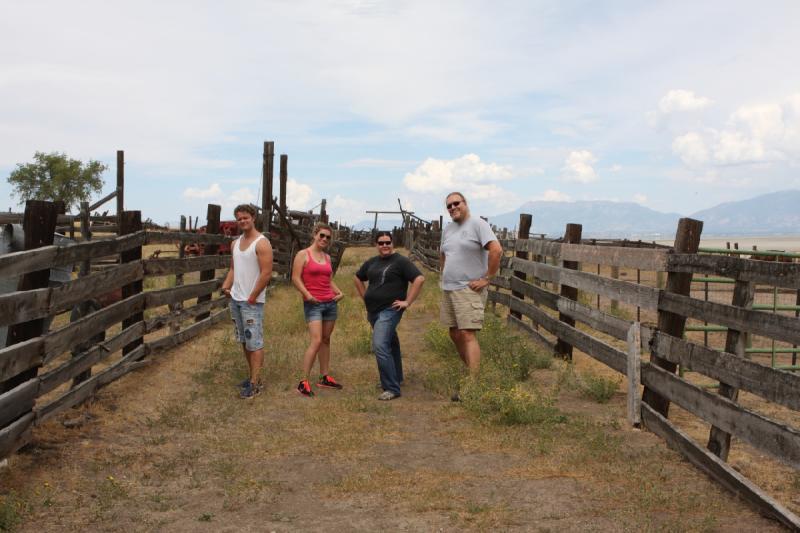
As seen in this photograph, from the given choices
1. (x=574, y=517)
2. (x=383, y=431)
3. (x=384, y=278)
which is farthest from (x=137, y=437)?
(x=574, y=517)

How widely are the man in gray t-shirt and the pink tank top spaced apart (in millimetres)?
1187

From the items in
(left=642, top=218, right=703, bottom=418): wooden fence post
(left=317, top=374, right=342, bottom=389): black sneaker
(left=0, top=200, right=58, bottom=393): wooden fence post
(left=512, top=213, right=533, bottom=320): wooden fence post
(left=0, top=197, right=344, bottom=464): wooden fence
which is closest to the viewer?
(left=0, top=197, right=344, bottom=464): wooden fence

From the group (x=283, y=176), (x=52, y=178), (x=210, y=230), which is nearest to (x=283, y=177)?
(x=283, y=176)

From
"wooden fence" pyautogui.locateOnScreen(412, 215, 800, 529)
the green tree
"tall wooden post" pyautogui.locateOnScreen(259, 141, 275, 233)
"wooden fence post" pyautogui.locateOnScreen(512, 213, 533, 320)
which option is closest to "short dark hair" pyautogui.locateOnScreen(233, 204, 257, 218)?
"wooden fence" pyautogui.locateOnScreen(412, 215, 800, 529)

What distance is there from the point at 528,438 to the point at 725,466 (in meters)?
1.53

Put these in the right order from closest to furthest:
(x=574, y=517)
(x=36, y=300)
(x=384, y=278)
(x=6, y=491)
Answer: (x=574, y=517) < (x=6, y=491) < (x=36, y=300) < (x=384, y=278)

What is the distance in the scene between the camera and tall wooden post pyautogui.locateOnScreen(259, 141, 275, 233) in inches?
680

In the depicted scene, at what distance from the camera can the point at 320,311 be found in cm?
755

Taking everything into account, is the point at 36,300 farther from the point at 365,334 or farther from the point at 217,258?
the point at 217,258

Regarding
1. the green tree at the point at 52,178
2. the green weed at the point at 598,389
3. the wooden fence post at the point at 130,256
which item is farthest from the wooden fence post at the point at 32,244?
the green tree at the point at 52,178

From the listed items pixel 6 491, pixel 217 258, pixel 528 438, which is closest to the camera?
pixel 6 491

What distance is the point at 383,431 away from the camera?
601cm

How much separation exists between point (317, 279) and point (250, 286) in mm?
691

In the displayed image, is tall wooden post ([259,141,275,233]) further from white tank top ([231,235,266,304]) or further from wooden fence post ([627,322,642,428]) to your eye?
wooden fence post ([627,322,642,428])
